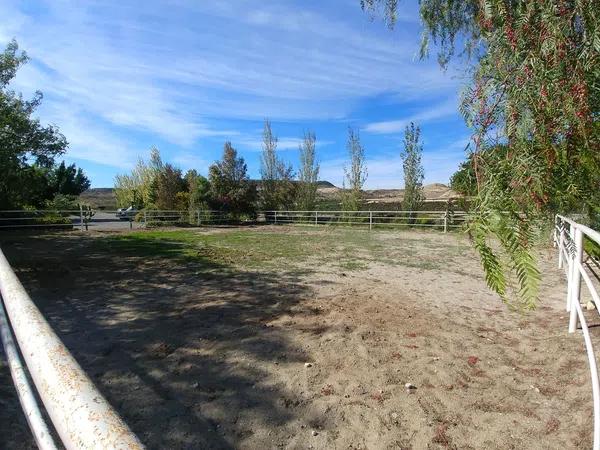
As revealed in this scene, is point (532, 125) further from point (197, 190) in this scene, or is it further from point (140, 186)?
point (140, 186)

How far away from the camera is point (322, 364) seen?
373 cm

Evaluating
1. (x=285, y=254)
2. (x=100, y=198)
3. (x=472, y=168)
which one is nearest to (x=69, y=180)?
Result: (x=100, y=198)

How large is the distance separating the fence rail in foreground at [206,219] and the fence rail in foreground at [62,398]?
52.9 ft

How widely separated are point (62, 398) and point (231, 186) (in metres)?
27.8

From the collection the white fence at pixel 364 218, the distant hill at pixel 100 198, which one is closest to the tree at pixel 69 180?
the distant hill at pixel 100 198

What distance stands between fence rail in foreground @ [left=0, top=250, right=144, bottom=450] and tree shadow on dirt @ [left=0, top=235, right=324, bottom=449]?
2047 mm

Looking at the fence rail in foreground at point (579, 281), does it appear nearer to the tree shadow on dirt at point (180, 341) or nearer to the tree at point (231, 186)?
the tree shadow on dirt at point (180, 341)

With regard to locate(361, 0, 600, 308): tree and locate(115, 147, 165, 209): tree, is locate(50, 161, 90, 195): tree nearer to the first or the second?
locate(115, 147, 165, 209): tree

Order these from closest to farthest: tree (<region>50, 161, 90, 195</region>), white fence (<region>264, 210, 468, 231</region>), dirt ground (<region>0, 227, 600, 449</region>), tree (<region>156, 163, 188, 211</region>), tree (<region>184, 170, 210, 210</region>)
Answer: dirt ground (<region>0, 227, 600, 449</region>), white fence (<region>264, 210, 468, 231</region>), tree (<region>184, 170, 210, 210</region>), tree (<region>156, 163, 188, 211</region>), tree (<region>50, 161, 90, 195</region>)

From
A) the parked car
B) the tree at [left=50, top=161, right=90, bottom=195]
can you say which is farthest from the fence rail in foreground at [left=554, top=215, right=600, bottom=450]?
the tree at [left=50, top=161, right=90, bottom=195]

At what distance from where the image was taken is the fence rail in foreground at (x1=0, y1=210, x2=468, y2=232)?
18.0m

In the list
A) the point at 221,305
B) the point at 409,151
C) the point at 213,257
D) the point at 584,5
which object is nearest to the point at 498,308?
the point at 221,305

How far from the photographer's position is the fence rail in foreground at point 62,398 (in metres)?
0.58

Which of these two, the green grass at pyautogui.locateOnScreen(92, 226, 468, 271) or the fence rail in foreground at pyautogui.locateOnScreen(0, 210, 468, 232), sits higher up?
the fence rail in foreground at pyautogui.locateOnScreen(0, 210, 468, 232)
